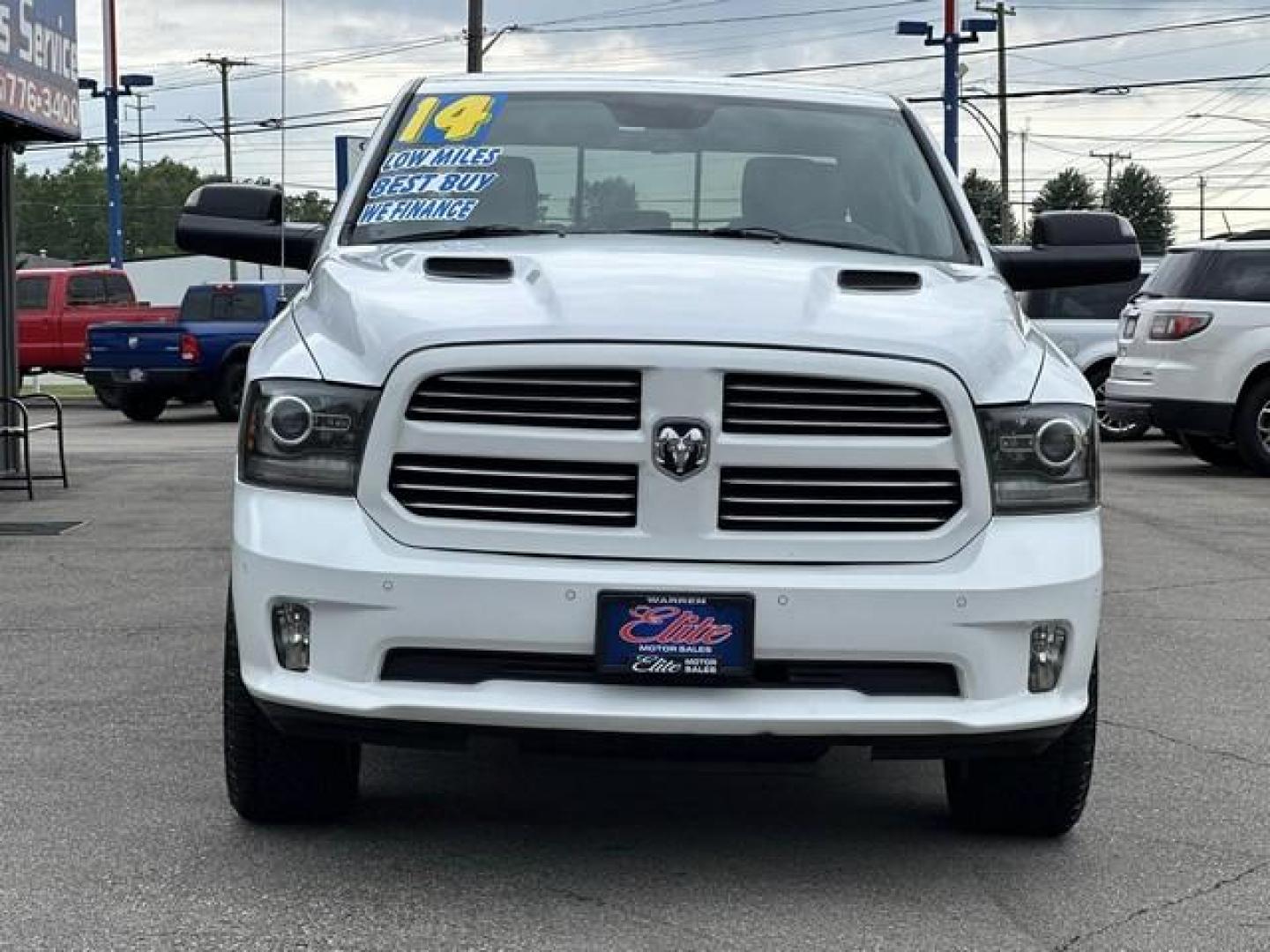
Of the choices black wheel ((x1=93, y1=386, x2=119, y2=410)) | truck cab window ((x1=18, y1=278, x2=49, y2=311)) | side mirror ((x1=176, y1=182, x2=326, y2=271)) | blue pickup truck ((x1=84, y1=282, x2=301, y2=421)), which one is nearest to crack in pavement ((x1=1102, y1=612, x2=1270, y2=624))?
side mirror ((x1=176, y1=182, x2=326, y2=271))

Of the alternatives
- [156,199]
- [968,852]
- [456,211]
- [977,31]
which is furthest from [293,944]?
[156,199]

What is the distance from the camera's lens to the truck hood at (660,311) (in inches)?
183

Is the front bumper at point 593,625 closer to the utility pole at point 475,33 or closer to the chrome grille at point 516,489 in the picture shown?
the chrome grille at point 516,489

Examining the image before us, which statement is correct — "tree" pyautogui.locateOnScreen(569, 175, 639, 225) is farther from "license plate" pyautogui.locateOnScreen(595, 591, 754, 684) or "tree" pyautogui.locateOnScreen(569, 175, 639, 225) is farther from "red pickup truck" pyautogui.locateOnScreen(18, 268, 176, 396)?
"red pickup truck" pyautogui.locateOnScreen(18, 268, 176, 396)

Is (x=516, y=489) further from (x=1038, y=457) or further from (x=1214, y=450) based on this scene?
(x=1214, y=450)

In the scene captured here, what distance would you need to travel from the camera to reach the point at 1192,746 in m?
6.56

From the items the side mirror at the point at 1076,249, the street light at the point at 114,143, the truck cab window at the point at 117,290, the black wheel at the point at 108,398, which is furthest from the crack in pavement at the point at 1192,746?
the street light at the point at 114,143

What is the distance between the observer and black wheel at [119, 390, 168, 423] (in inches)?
1070

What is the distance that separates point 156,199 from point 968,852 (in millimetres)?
137217

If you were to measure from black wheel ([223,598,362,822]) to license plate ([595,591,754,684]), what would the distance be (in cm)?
86

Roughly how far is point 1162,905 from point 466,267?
7.19ft

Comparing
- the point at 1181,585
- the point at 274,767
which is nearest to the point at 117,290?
the point at 1181,585

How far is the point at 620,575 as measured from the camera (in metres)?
4.54

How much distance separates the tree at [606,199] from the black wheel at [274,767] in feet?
5.47
